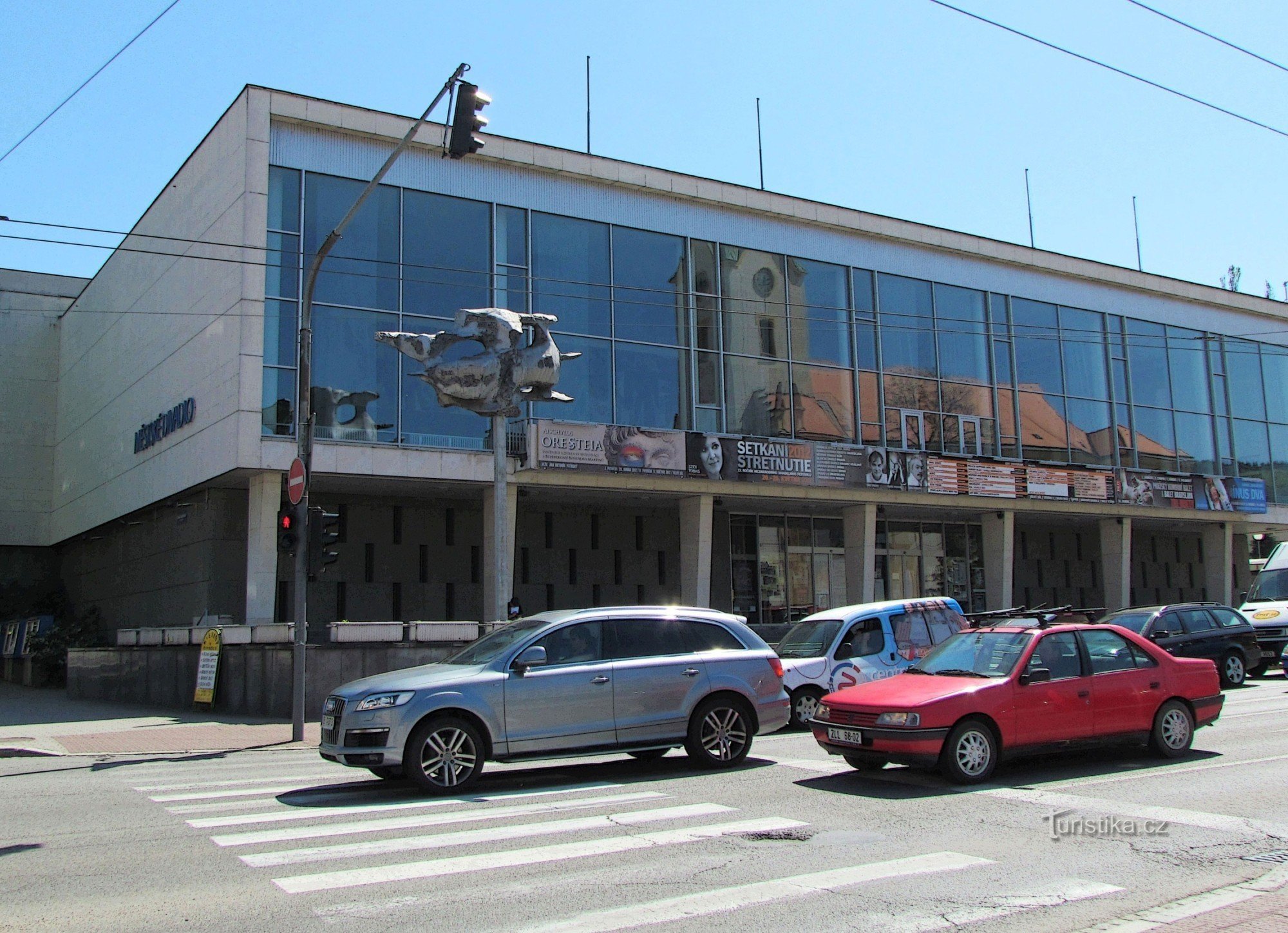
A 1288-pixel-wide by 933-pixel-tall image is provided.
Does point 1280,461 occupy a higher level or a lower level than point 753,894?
higher

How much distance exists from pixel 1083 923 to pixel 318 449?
20075mm

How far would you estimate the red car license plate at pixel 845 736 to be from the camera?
397 inches

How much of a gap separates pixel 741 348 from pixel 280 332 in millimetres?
11745

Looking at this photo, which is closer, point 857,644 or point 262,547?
point 857,644

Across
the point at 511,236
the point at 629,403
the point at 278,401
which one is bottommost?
the point at 278,401

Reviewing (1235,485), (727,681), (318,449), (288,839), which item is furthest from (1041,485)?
(288,839)

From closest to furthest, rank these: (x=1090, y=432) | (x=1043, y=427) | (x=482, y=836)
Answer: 1. (x=482, y=836)
2. (x=1043, y=427)
3. (x=1090, y=432)

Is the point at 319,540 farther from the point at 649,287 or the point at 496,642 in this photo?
the point at 649,287

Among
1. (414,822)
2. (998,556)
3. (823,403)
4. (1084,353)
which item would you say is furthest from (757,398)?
(414,822)

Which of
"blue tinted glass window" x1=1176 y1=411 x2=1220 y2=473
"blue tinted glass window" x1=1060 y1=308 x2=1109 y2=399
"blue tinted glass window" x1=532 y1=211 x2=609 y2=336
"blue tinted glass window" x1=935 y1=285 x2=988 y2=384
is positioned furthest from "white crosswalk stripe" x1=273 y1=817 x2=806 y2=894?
"blue tinted glass window" x1=1176 y1=411 x2=1220 y2=473

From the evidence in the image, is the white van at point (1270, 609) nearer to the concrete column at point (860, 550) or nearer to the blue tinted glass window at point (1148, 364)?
the concrete column at point (860, 550)

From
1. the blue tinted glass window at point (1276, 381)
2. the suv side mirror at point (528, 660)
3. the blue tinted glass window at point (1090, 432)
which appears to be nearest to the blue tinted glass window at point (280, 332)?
the suv side mirror at point (528, 660)

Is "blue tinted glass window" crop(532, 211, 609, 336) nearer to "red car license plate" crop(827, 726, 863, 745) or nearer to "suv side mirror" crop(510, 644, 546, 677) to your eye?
"suv side mirror" crop(510, 644, 546, 677)

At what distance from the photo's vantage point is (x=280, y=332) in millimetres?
23344
